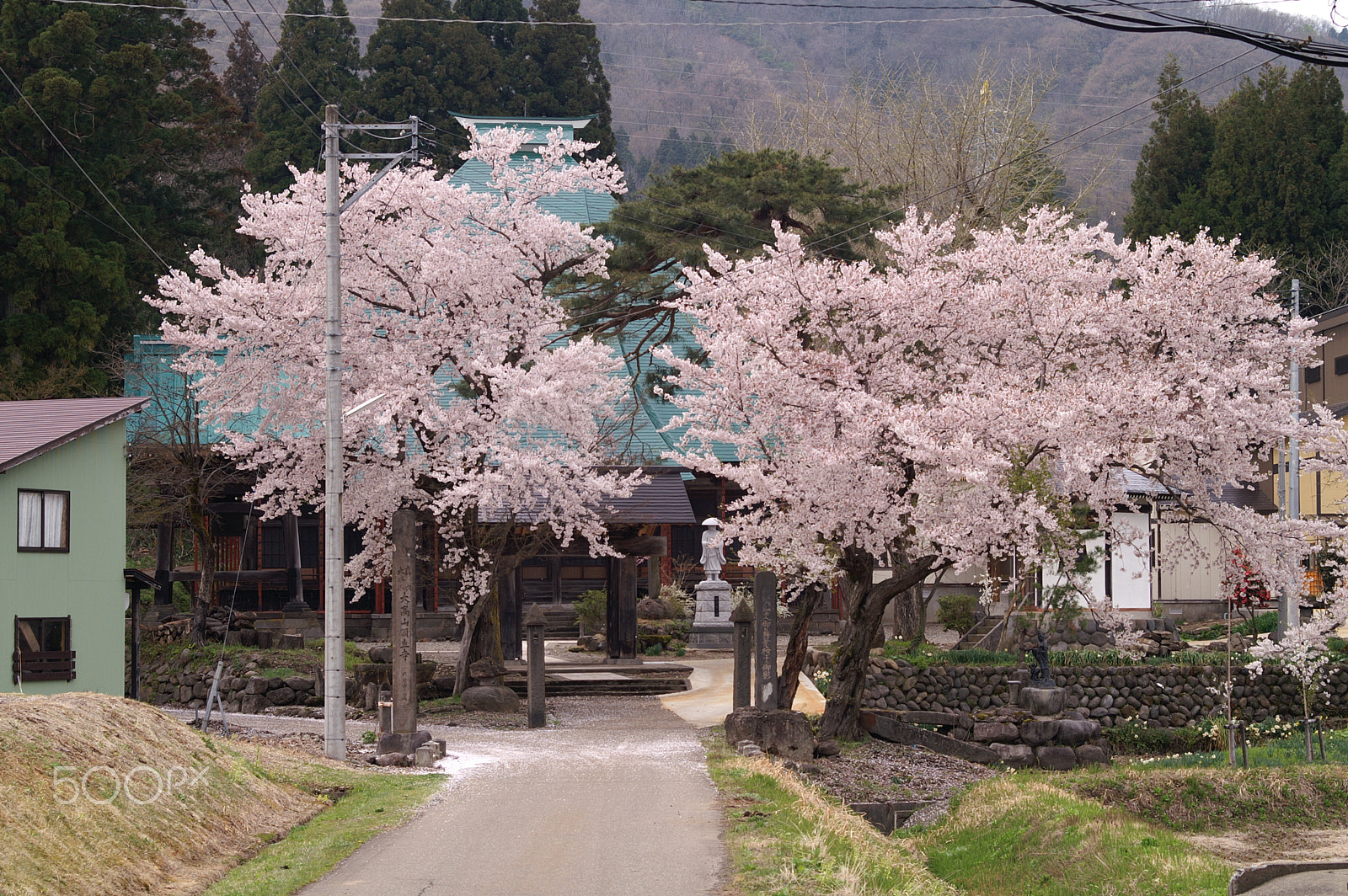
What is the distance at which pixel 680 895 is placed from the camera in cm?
918

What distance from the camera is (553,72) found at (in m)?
55.9

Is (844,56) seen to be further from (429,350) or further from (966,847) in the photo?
(966,847)

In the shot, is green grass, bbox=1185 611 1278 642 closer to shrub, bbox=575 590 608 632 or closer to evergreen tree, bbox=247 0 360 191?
shrub, bbox=575 590 608 632

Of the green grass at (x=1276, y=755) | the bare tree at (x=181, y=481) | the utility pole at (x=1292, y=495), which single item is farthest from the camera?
the bare tree at (x=181, y=481)

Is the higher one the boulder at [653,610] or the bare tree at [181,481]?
the bare tree at [181,481]

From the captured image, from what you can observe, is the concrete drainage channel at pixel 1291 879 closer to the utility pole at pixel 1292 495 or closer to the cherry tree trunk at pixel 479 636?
the utility pole at pixel 1292 495

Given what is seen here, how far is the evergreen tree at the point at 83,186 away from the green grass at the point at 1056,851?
976 inches

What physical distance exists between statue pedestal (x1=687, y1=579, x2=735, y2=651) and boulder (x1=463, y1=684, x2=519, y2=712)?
905 cm

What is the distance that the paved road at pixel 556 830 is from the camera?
956 cm

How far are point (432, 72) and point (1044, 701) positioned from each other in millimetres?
41483

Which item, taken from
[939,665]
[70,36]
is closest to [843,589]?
[939,665]

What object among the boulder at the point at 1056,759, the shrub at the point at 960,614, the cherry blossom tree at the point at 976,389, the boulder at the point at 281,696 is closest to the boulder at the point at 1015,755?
the boulder at the point at 1056,759

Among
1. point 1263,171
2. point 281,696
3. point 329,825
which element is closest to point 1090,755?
point 329,825

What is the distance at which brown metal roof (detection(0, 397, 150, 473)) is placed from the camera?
65.2 feet
